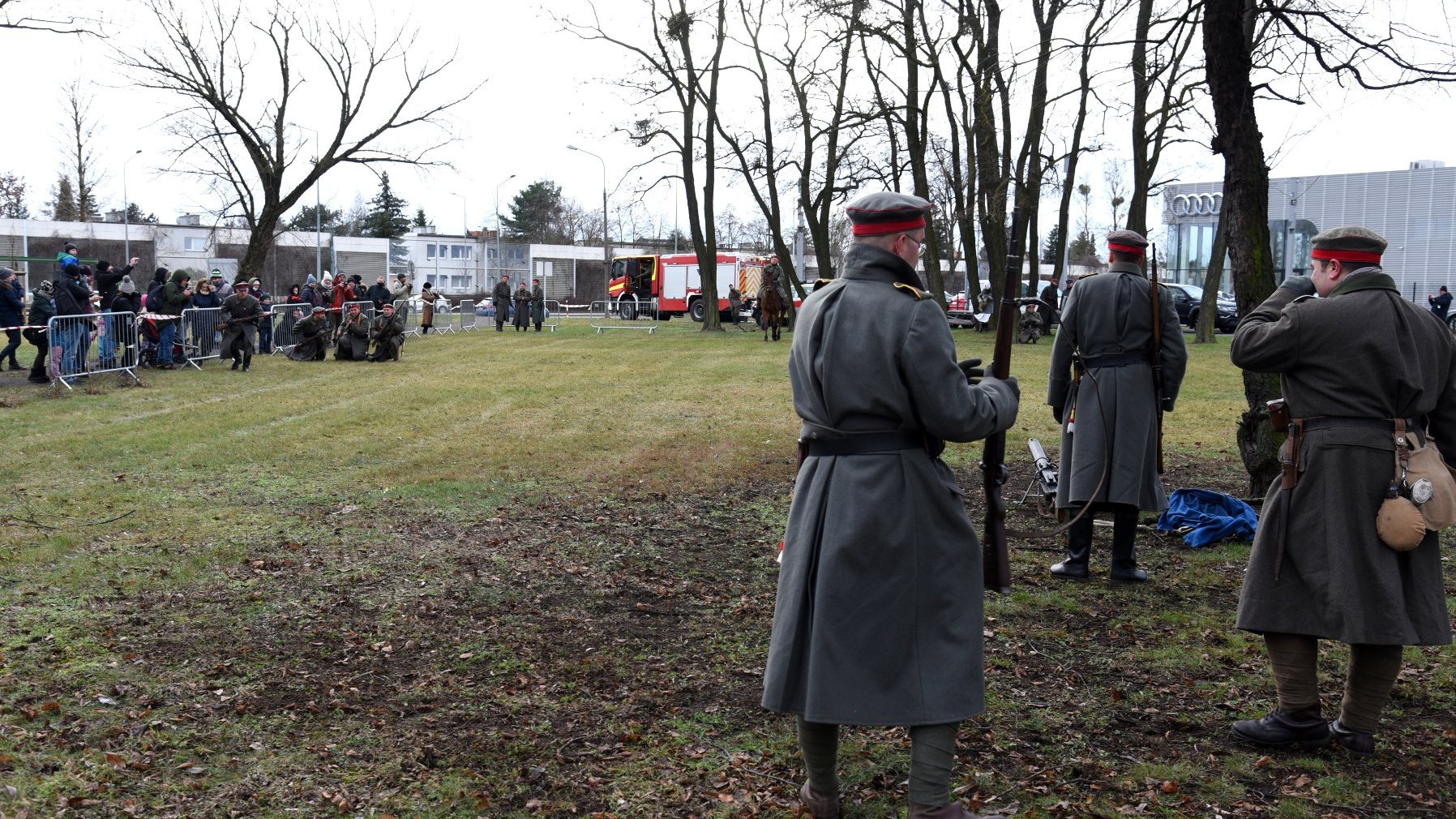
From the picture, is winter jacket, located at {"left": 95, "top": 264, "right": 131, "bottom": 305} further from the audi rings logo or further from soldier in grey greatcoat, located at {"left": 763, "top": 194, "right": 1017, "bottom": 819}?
the audi rings logo

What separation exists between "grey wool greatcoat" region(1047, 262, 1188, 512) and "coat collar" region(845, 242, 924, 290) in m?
3.59

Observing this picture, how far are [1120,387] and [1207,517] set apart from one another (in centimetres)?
171

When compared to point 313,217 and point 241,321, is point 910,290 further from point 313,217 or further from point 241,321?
point 313,217

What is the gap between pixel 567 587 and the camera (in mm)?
6852

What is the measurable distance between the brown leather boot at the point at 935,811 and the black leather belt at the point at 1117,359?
158 inches

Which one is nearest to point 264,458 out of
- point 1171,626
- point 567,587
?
point 567,587

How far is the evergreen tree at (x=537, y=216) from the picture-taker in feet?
315

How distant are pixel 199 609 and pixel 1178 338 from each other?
5550 millimetres

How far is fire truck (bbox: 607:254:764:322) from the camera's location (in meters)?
51.7

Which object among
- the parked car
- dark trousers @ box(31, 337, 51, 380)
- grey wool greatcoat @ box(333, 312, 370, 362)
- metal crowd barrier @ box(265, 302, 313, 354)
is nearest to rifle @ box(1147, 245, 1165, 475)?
dark trousers @ box(31, 337, 51, 380)

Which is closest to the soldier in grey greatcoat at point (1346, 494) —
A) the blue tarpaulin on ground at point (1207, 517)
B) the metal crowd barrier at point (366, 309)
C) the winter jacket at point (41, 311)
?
the blue tarpaulin on ground at point (1207, 517)

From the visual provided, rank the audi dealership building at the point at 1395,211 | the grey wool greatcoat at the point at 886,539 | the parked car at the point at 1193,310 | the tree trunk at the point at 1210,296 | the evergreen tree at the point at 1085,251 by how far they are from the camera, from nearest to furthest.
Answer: the grey wool greatcoat at the point at 886,539 < the tree trunk at the point at 1210,296 < the parked car at the point at 1193,310 < the audi dealership building at the point at 1395,211 < the evergreen tree at the point at 1085,251

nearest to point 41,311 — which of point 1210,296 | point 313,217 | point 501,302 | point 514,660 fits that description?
point 514,660

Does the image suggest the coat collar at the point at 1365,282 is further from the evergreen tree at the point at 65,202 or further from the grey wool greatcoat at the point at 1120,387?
the evergreen tree at the point at 65,202
